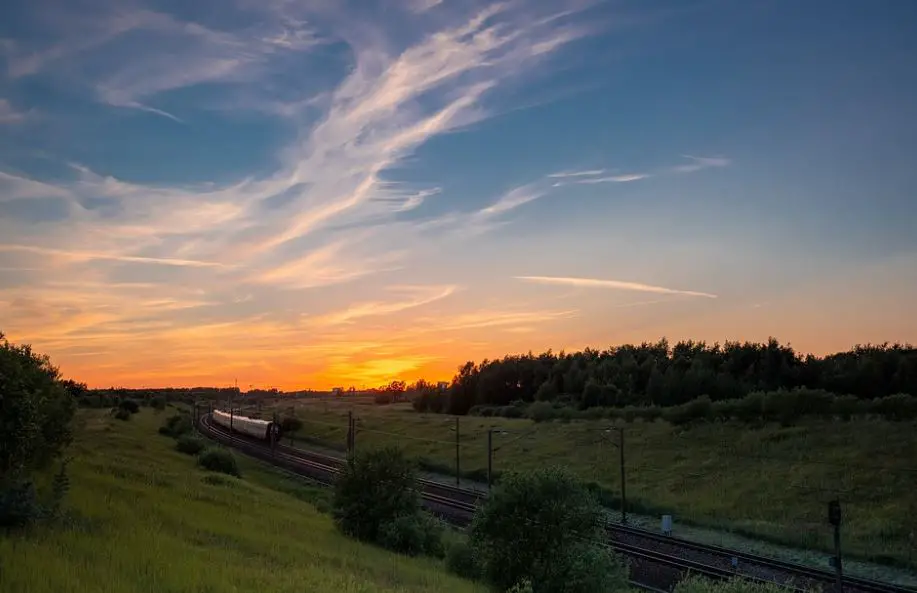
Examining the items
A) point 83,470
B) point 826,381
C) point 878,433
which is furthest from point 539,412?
point 83,470

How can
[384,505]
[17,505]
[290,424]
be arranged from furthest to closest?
[290,424] → [384,505] → [17,505]

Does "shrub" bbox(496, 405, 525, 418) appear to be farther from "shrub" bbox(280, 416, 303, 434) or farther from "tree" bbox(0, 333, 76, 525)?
"tree" bbox(0, 333, 76, 525)

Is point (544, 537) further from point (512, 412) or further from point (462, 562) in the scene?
point (512, 412)

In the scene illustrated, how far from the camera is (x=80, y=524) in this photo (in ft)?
53.4

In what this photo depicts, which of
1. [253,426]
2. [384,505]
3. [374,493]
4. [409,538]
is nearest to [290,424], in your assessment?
[253,426]

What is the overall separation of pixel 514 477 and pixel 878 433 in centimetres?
4560

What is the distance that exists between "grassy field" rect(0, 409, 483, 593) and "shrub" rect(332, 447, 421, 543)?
45.7 inches

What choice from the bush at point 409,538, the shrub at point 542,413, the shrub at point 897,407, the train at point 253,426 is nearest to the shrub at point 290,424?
the train at point 253,426

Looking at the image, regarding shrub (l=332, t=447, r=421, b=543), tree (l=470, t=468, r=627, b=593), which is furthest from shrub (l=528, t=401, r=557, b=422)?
tree (l=470, t=468, r=627, b=593)

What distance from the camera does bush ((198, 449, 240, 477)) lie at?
52.1 metres

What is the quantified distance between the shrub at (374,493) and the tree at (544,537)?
8.61 m

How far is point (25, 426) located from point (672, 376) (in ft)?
321

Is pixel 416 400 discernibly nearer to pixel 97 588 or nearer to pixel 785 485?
pixel 785 485

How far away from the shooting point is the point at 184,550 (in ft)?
50.9
